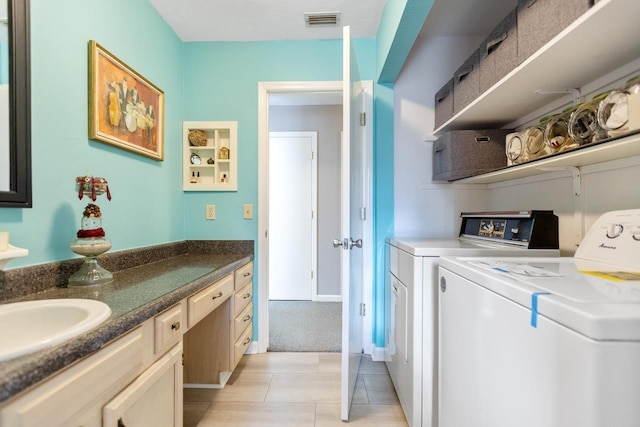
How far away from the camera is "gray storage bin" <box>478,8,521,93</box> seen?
1168mm

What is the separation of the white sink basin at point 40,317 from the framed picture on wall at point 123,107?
82 centimetres

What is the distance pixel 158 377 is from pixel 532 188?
2.01 m

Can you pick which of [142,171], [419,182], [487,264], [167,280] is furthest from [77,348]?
[419,182]

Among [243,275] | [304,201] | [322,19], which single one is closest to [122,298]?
[243,275]

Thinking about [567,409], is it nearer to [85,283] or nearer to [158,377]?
[158,377]

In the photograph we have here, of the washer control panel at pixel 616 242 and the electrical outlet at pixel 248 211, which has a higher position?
the electrical outlet at pixel 248 211

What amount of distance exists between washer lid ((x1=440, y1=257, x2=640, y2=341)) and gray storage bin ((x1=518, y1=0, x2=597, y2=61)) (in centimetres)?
79

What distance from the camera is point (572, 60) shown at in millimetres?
1017

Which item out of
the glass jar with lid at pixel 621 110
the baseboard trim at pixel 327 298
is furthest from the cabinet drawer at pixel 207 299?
the baseboard trim at pixel 327 298

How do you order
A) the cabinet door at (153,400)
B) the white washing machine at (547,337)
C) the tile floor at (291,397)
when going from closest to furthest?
the white washing machine at (547,337), the cabinet door at (153,400), the tile floor at (291,397)

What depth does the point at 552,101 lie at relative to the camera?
140 centimetres

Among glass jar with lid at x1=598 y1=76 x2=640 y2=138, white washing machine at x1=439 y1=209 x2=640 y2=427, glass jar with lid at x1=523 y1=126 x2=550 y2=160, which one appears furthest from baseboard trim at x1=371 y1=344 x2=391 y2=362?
glass jar with lid at x1=598 y1=76 x2=640 y2=138

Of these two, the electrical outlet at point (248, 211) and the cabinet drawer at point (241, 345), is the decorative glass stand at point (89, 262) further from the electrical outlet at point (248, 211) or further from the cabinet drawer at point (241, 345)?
the electrical outlet at point (248, 211)

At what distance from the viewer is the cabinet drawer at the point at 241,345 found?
171 centimetres
